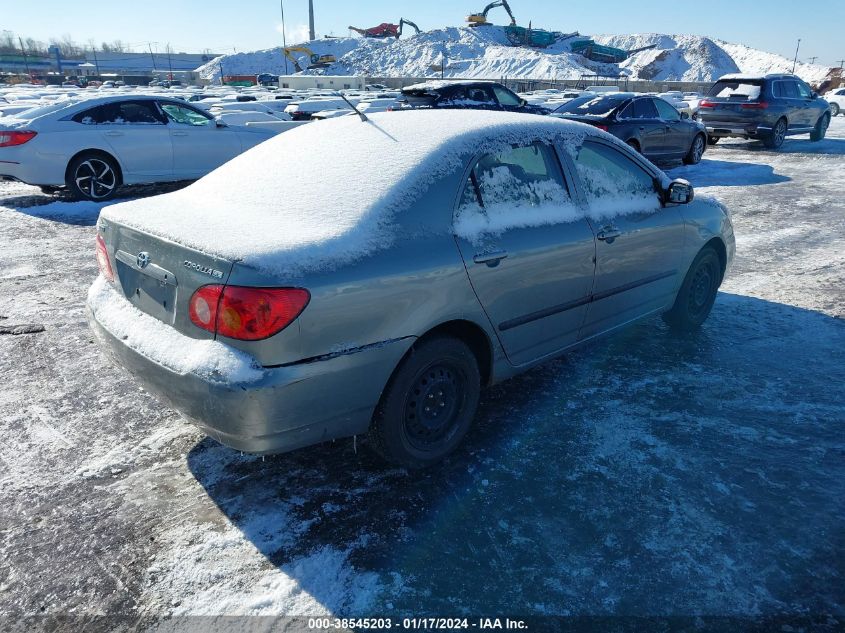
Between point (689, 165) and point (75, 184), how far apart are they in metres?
11.9

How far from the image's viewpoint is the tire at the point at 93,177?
9031mm

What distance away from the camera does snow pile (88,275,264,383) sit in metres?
2.41

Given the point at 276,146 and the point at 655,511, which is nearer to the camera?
the point at 655,511

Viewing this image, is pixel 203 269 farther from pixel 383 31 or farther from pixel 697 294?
pixel 383 31

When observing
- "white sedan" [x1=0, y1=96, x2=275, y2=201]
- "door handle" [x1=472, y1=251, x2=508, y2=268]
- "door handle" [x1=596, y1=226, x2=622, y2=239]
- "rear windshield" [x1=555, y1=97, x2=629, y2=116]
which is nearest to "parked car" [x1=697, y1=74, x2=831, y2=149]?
"rear windshield" [x1=555, y1=97, x2=629, y2=116]

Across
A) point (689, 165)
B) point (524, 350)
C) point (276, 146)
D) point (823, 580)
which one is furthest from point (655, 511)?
point (689, 165)

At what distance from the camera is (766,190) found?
1084 cm

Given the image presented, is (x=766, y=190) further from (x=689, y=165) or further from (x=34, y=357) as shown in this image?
(x=34, y=357)

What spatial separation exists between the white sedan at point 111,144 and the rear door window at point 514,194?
7850 mm

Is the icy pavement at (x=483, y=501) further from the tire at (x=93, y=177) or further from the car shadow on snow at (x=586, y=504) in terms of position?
the tire at (x=93, y=177)

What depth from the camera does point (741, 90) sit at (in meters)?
15.5

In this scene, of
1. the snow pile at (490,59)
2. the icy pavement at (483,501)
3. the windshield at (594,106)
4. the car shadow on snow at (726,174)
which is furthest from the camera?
the snow pile at (490,59)

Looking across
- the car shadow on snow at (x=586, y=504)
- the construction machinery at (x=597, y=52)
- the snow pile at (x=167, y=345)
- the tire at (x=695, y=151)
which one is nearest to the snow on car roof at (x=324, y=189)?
the snow pile at (x=167, y=345)

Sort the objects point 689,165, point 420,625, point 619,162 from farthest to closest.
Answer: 1. point 689,165
2. point 619,162
3. point 420,625
